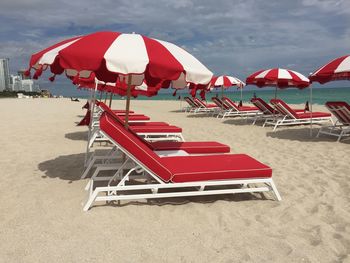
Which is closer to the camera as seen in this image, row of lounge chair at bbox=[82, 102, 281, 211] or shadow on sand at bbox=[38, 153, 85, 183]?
row of lounge chair at bbox=[82, 102, 281, 211]

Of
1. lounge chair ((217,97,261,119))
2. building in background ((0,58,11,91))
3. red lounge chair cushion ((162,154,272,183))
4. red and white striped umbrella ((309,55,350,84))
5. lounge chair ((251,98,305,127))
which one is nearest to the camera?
red lounge chair cushion ((162,154,272,183))

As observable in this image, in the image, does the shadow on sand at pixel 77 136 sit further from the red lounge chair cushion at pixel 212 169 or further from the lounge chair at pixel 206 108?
the lounge chair at pixel 206 108

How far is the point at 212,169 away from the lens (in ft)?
13.4

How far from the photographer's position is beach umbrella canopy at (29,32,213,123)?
131 inches

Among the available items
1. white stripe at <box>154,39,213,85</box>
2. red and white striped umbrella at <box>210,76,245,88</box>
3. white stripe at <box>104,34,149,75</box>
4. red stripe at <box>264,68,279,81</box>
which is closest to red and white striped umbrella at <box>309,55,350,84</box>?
red stripe at <box>264,68,279,81</box>

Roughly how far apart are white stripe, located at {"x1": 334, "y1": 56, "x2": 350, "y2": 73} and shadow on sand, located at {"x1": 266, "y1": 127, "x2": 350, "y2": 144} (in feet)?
Result: 5.94

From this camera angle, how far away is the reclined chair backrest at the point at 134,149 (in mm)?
3822

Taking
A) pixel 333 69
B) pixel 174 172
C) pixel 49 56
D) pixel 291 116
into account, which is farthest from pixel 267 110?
pixel 49 56

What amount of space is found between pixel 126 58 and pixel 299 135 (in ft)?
24.5

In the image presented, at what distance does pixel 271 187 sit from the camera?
13.9ft

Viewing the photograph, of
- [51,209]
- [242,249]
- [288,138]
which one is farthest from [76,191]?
[288,138]

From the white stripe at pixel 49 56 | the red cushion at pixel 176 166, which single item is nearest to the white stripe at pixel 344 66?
the red cushion at pixel 176 166

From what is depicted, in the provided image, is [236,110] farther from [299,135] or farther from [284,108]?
[299,135]

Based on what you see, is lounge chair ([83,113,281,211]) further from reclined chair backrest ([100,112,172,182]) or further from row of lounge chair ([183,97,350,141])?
row of lounge chair ([183,97,350,141])
